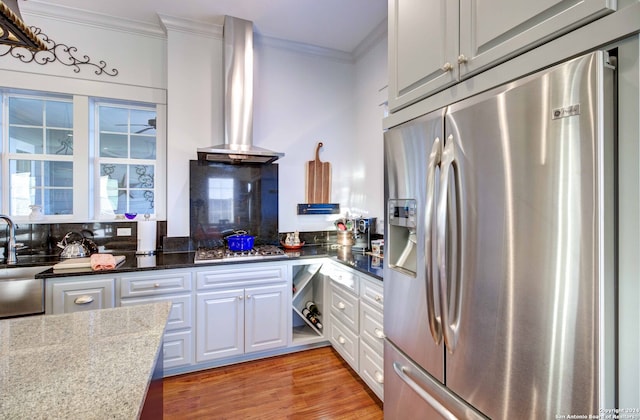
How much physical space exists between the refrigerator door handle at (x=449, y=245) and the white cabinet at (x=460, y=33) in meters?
0.29

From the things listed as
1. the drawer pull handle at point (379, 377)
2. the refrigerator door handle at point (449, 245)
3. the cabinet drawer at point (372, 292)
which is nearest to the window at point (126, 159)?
the cabinet drawer at point (372, 292)

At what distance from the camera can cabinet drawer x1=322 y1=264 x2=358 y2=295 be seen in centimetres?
213

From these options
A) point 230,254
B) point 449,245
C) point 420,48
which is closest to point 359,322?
point 230,254

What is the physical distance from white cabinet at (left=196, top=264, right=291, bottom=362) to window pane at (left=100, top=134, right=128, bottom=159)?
153 cm

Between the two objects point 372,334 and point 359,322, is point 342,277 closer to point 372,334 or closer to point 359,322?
point 359,322

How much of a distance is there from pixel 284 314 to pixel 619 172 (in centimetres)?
226

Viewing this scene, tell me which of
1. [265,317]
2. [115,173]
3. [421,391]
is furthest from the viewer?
[115,173]

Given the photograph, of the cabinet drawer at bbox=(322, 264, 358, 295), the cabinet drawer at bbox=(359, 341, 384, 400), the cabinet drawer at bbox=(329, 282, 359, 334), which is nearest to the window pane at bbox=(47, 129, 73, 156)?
the cabinet drawer at bbox=(322, 264, 358, 295)

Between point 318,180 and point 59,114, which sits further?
point 318,180

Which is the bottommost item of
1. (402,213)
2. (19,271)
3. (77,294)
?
(77,294)

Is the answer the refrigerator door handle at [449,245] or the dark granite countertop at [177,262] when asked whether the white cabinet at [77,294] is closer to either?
the dark granite countertop at [177,262]

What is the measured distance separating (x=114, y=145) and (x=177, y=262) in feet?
4.69

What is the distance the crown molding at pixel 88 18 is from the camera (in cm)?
236

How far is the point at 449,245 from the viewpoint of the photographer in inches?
39.1
